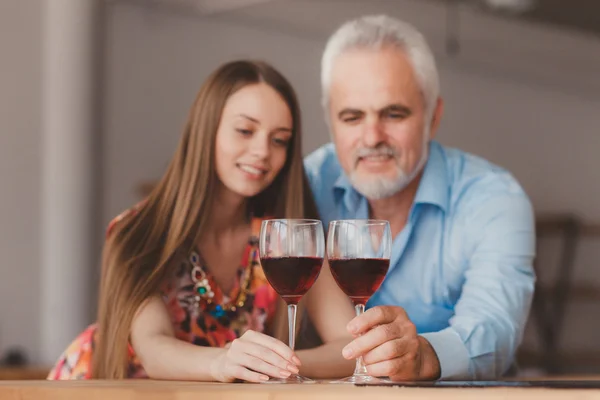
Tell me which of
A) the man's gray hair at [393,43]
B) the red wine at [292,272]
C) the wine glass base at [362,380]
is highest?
the man's gray hair at [393,43]

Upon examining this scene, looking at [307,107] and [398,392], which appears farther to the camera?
[307,107]

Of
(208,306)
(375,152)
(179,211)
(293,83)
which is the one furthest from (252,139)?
(293,83)

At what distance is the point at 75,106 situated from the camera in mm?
5402

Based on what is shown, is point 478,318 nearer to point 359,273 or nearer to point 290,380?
point 359,273

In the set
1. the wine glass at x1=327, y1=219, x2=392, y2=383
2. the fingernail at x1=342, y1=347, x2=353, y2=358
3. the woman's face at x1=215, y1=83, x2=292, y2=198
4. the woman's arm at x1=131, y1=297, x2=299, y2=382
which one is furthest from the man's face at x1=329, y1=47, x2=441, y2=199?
the fingernail at x1=342, y1=347, x2=353, y2=358

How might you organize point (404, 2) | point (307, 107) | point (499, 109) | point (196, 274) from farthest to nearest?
1. point (499, 109)
2. point (404, 2)
3. point (307, 107)
4. point (196, 274)

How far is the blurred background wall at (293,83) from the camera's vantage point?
5375mm

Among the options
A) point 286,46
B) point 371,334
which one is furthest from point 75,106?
point 371,334

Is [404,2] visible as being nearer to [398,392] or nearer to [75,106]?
[75,106]

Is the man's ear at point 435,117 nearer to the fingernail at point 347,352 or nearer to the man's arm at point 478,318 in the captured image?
the man's arm at point 478,318

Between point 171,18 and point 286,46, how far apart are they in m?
1.01

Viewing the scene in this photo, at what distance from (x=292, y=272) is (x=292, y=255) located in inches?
1.1

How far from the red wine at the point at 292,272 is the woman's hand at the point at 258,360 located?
0.10 meters

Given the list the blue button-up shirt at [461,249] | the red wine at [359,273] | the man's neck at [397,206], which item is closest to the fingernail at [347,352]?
the red wine at [359,273]
